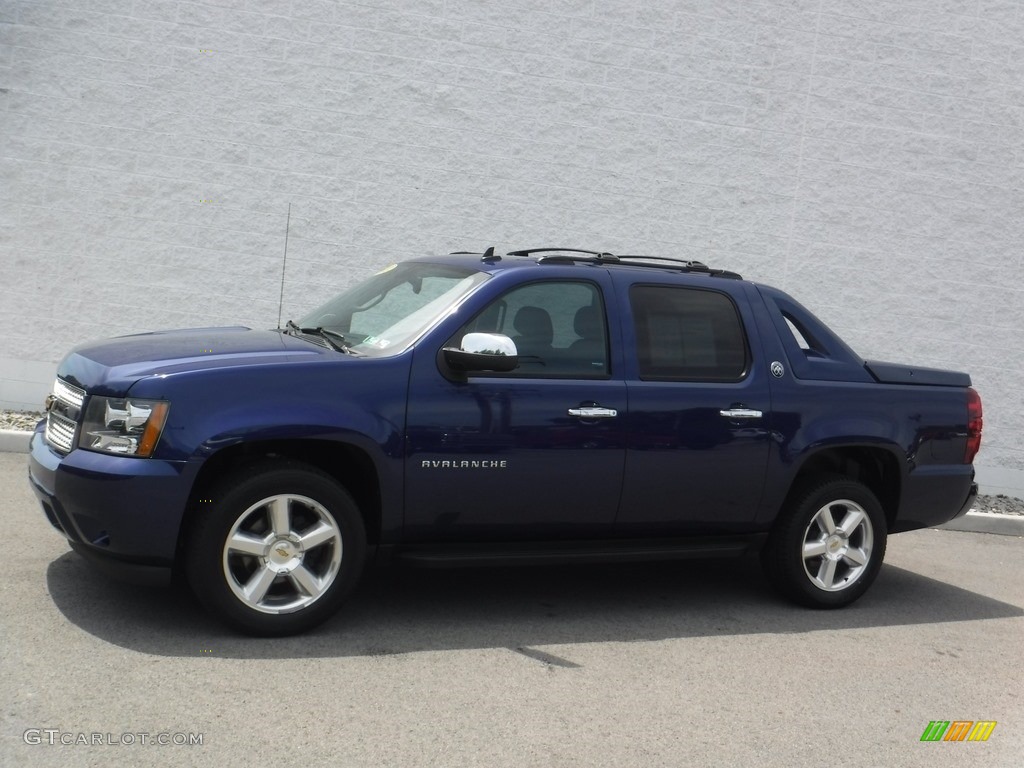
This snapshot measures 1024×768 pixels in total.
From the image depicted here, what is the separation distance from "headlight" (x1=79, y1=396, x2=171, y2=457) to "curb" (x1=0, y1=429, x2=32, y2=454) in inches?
170

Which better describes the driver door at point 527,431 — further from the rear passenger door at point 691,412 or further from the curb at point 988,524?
the curb at point 988,524

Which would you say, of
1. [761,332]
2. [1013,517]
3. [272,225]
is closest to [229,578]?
[761,332]

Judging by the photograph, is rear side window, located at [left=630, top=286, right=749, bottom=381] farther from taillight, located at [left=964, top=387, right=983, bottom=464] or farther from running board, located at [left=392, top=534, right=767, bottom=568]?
taillight, located at [left=964, top=387, right=983, bottom=464]

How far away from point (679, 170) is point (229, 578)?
273 inches

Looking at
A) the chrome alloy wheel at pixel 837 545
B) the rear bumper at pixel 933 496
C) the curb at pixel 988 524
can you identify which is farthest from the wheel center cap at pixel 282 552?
the curb at pixel 988 524

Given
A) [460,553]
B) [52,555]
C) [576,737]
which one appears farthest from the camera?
[52,555]

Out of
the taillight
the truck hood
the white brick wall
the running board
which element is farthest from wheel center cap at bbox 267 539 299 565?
the white brick wall

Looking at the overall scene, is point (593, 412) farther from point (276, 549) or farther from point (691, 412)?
point (276, 549)

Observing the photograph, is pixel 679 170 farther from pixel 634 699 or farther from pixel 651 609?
pixel 634 699

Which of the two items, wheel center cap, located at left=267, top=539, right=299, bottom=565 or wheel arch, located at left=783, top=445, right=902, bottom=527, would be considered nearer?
wheel center cap, located at left=267, top=539, right=299, bottom=565

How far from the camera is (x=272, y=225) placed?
1009cm

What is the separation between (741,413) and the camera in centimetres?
602

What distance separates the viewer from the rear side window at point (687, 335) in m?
5.92

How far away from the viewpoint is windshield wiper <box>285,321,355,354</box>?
18.1ft
